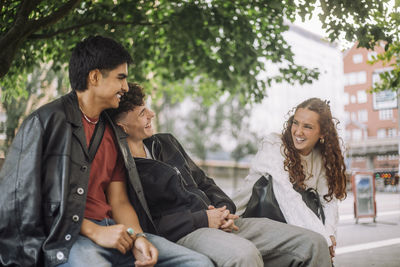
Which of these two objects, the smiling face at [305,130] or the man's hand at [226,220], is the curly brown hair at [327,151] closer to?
the smiling face at [305,130]

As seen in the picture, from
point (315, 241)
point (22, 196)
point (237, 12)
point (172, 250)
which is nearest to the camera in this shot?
point (22, 196)

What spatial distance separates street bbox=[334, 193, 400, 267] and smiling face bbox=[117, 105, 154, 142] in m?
3.75

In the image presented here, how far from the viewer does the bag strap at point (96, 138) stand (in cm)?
263

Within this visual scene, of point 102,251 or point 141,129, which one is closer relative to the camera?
point 102,251

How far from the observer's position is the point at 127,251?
2.60m

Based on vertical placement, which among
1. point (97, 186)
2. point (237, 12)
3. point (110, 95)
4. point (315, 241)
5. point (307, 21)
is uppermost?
point (237, 12)

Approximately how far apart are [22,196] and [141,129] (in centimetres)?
118

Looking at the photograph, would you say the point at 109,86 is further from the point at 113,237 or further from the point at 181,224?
the point at 181,224

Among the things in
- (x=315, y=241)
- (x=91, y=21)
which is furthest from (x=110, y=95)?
(x=91, y=21)

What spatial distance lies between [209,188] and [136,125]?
746 millimetres

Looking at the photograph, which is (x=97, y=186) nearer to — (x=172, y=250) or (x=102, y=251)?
(x=102, y=251)

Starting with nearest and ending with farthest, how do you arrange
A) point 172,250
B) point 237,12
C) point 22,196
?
point 22,196
point 172,250
point 237,12

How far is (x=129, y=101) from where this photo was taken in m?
3.34

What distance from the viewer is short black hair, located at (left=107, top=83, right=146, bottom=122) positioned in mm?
3330
